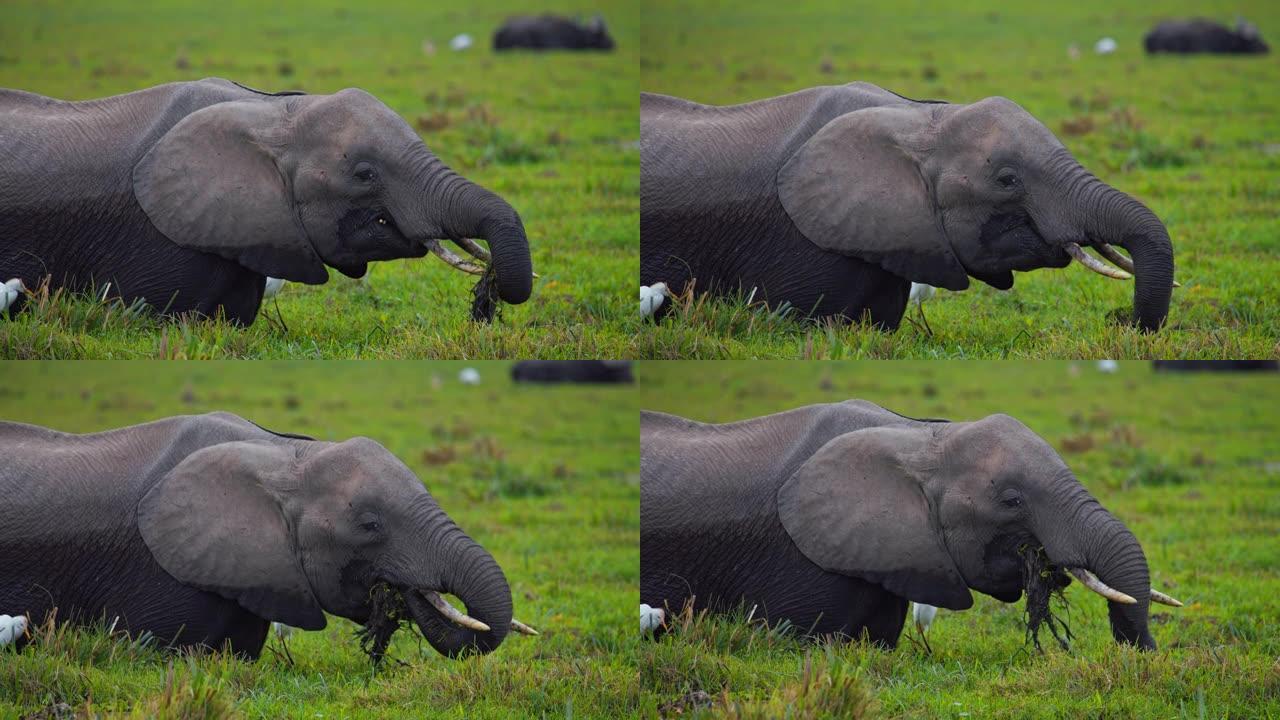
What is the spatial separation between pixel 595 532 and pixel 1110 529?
4.87 metres

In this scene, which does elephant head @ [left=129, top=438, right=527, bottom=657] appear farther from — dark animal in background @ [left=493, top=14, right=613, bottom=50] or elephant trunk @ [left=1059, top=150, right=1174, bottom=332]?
dark animal in background @ [left=493, top=14, right=613, bottom=50]

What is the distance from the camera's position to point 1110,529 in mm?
8438

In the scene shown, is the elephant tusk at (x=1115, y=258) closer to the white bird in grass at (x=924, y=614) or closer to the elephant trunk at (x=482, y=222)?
the white bird in grass at (x=924, y=614)

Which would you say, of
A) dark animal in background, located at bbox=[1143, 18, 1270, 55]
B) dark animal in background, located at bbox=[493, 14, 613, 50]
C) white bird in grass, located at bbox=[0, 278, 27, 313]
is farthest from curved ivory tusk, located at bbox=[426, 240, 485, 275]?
dark animal in background, located at bbox=[1143, 18, 1270, 55]

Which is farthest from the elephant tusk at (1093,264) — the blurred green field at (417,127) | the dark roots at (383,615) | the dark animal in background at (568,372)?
the dark animal in background at (568,372)

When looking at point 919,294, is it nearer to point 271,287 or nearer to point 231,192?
point 271,287

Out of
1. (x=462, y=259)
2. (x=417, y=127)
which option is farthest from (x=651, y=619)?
(x=417, y=127)

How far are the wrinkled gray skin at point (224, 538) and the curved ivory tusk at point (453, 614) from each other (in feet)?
0.16

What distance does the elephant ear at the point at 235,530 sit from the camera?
895 centimetres

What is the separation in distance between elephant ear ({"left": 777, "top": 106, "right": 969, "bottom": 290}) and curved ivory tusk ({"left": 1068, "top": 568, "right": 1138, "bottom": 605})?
5.62ft

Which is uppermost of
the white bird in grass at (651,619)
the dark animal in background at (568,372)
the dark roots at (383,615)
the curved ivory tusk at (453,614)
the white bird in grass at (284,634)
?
the curved ivory tusk at (453,614)

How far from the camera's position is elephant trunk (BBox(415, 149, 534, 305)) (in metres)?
8.92

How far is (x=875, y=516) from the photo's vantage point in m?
9.09

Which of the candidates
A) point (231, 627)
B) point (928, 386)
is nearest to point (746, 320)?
point (231, 627)
